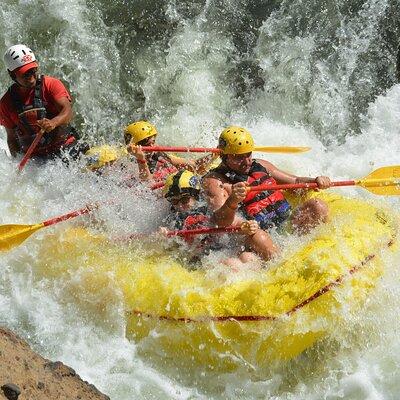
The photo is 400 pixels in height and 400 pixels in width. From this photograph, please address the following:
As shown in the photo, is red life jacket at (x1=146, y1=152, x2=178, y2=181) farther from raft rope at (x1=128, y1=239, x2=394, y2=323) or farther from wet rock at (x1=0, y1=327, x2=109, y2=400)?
wet rock at (x1=0, y1=327, x2=109, y2=400)

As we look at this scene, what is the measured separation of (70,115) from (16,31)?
288cm

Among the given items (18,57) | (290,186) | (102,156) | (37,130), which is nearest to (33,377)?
(290,186)

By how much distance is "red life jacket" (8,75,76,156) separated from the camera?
6.59 meters

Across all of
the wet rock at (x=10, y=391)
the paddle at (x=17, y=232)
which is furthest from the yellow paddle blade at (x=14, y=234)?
the wet rock at (x=10, y=391)

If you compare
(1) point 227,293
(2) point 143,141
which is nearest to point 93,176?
(2) point 143,141

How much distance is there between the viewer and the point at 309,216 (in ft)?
17.4

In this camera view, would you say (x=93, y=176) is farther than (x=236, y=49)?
No

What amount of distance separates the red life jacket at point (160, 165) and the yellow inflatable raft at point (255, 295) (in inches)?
46.0

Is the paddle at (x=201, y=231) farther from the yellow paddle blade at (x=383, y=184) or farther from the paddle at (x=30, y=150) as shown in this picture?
the paddle at (x=30, y=150)

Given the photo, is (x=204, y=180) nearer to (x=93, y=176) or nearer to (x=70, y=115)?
(x=93, y=176)

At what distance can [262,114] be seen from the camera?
8305 millimetres

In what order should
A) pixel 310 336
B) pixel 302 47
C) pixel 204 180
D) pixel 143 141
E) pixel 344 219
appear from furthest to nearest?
pixel 302 47
pixel 143 141
pixel 204 180
pixel 344 219
pixel 310 336

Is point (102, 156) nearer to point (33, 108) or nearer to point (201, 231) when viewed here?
point (33, 108)

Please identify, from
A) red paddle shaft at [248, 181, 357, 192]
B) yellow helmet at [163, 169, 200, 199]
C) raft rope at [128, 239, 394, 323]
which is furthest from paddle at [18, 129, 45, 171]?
raft rope at [128, 239, 394, 323]
